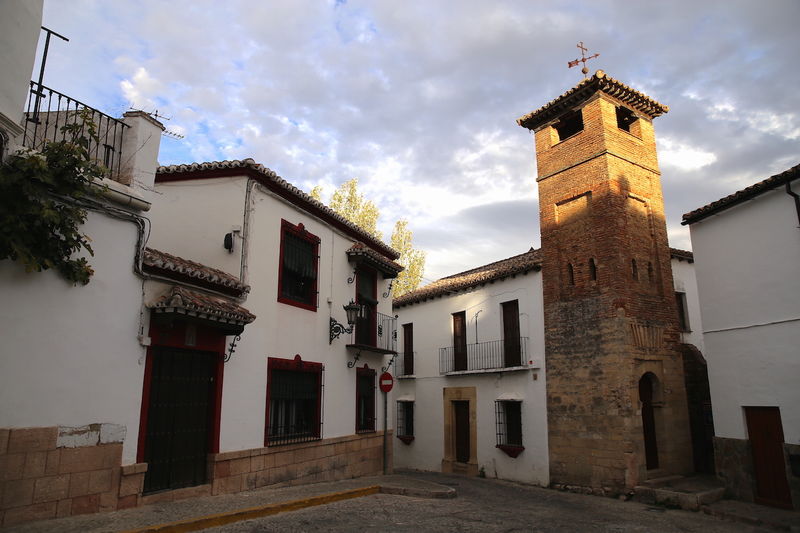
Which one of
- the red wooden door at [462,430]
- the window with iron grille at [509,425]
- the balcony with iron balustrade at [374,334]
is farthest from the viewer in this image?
the red wooden door at [462,430]

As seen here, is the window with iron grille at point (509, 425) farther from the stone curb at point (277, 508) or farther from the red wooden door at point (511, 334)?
the stone curb at point (277, 508)

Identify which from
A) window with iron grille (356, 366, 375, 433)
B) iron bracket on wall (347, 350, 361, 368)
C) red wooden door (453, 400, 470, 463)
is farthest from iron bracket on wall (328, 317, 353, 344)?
red wooden door (453, 400, 470, 463)

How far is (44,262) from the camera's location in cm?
583

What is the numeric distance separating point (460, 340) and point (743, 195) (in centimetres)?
936

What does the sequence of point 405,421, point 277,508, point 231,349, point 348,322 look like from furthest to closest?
1. point 405,421
2. point 348,322
3. point 231,349
4. point 277,508

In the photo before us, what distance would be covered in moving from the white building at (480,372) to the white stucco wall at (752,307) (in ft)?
13.8

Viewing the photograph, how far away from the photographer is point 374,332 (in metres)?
13.7

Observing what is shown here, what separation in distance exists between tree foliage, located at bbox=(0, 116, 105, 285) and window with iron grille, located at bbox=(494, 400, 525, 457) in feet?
38.0

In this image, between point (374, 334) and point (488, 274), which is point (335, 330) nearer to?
point (374, 334)

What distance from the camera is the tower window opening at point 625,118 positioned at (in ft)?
47.6

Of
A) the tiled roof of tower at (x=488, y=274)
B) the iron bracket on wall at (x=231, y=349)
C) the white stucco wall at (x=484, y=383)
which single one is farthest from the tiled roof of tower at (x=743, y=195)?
the iron bracket on wall at (x=231, y=349)

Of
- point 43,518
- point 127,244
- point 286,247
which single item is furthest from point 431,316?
point 43,518

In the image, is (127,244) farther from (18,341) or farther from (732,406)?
(732,406)

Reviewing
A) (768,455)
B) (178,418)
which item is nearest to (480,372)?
(768,455)
